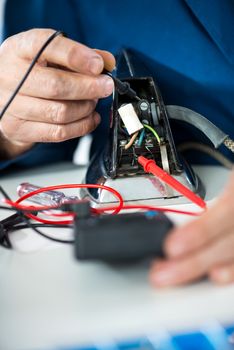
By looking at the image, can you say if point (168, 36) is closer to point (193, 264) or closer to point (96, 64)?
point (96, 64)

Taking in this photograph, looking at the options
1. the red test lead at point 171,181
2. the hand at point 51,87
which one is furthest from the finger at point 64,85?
the red test lead at point 171,181

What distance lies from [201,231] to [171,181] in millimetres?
217

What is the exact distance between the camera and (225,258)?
375 millimetres

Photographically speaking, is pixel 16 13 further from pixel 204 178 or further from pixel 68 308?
pixel 68 308

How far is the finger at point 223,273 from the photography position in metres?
0.38

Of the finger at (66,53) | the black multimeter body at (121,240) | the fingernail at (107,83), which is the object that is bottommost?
the black multimeter body at (121,240)

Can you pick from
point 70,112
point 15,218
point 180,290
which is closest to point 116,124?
point 70,112

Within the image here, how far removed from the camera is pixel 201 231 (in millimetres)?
357

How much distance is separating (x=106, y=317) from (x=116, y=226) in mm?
79

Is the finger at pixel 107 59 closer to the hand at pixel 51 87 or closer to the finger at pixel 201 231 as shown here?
the hand at pixel 51 87

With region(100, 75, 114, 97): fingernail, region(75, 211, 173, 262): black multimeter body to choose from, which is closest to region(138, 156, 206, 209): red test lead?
region(100, 75, 114, 97): fingernail

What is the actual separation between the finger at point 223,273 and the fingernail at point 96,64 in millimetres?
302

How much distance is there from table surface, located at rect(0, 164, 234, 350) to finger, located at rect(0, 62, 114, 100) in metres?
0.24

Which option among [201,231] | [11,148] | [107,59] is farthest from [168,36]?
[201,231]
